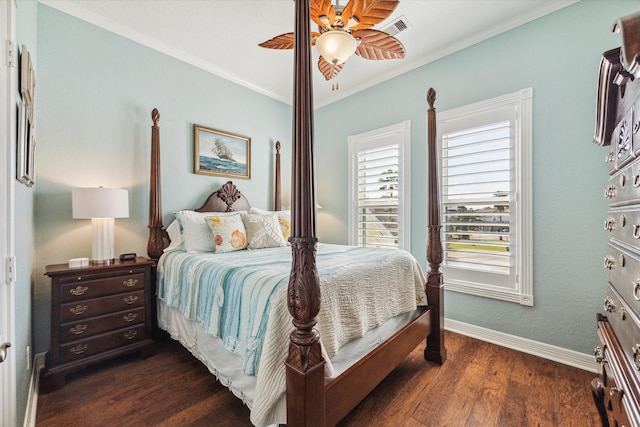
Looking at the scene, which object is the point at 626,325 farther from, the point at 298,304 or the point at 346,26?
the point at 346,26

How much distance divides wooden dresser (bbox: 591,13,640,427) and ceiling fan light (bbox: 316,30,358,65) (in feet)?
4.13

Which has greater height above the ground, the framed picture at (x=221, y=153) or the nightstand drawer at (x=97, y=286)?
the framed picture at (x=221, y=153)

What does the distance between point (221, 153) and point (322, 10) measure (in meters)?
2.17

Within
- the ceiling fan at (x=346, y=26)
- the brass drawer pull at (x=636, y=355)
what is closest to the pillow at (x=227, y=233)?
the ceiling fan at (x=346, y=26)

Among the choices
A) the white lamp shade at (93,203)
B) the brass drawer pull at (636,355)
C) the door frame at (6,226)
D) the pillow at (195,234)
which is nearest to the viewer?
the brass drawer pull at (636,355)

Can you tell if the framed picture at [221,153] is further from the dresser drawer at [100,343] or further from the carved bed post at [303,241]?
the carved bed post at [303,241]

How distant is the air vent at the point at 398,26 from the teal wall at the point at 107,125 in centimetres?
205

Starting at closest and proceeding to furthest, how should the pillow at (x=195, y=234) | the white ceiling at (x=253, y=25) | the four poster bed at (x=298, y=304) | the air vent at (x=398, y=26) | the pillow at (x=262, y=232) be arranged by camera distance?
the four poster bed at (x=298, y=304) → the white ceiling at (x=253, y=25) → the air vent at (x=398, y=26) → the pillow at (x=195, y=234) → the pillow at (x=262, y=232)

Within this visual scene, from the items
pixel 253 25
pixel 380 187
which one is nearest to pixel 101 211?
pixel 253 25

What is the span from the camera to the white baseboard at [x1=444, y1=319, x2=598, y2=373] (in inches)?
83.1

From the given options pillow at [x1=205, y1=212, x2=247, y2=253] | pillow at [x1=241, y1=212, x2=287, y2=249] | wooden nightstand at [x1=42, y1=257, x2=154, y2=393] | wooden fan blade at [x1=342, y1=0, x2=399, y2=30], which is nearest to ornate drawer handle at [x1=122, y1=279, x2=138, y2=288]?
wooden nightstand at [x1=42, y1=257, x2=154, y2=393]

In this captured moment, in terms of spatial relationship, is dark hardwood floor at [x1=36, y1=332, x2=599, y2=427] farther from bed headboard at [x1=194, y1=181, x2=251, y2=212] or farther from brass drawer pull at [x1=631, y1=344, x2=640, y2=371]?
bed headboard at [x1=194, y1=181, x2=251, y2=212]

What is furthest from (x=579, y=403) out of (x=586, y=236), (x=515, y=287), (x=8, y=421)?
(x=8, y=421)

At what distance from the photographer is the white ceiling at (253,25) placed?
232cm
